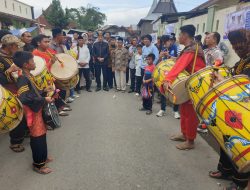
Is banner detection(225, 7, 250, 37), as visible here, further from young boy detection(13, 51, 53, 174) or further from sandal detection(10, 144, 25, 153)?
sandal detection(10, 144, 25, 153)

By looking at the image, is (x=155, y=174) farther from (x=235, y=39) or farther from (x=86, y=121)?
(x=86, y=121)

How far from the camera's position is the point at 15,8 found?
3881cm

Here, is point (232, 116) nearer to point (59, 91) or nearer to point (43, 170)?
point (43, 170)

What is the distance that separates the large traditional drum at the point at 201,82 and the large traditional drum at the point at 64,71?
8.89 feet

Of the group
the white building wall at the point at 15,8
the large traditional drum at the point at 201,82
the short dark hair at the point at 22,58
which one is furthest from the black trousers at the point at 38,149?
the white building wall at the point at 15,8

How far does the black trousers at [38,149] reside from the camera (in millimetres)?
3180

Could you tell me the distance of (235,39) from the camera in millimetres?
2584

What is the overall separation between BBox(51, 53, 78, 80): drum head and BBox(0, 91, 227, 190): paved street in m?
1.00

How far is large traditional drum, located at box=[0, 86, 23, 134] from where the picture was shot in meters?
2.96

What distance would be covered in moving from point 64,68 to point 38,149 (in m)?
2.23

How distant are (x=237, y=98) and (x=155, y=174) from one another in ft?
5.12

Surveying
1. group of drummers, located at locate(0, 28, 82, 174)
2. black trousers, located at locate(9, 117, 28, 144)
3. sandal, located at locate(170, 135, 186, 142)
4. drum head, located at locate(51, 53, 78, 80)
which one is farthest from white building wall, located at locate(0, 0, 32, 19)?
sandal, located at locate(170, 135, 186, 142)

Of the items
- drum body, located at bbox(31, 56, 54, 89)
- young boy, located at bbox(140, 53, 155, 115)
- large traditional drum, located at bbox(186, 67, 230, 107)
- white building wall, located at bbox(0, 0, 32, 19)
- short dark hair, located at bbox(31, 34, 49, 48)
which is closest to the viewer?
large traditional drum, located at bbox(186, 67, 230, 107)

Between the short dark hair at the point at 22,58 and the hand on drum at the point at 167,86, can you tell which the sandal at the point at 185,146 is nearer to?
the hand on drum at the point at 167,86
